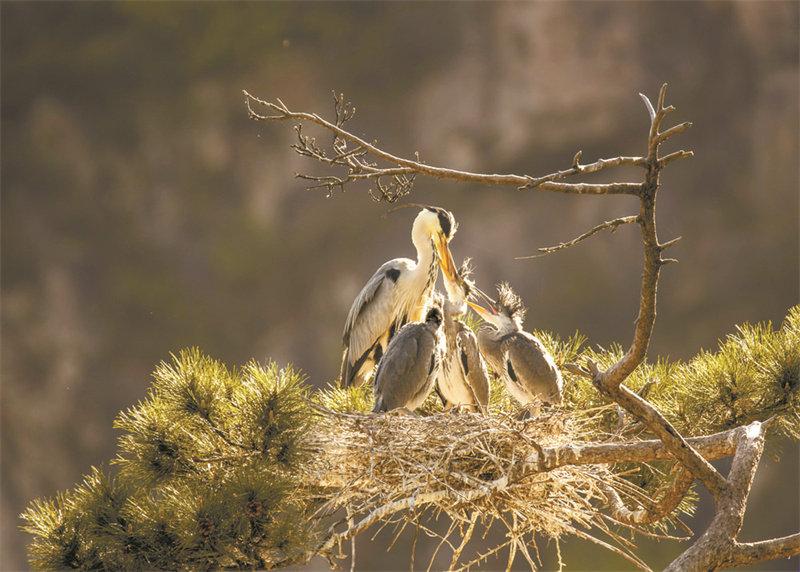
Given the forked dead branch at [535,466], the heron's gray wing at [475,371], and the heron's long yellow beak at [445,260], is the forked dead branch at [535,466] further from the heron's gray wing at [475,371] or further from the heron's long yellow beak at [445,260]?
the heron's long yellow beak at [445,260]

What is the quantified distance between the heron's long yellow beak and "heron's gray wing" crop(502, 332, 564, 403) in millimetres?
541

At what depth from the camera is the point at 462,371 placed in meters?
2.77

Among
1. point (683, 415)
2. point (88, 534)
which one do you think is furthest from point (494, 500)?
point (88, 534)

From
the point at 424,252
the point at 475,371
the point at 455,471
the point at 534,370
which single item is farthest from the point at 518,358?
the point at 424,252

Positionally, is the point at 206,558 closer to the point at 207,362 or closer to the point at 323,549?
the point at 323,549

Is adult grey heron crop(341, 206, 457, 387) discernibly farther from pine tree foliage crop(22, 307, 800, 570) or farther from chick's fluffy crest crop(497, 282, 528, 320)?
pine tree foliage crop(22, 307, 800, 570)

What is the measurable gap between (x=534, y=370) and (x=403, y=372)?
1.10ft

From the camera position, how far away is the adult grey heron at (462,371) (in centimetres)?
276

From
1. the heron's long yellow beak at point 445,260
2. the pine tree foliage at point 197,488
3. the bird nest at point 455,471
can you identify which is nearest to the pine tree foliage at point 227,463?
the pine tree foliage at point 197,488

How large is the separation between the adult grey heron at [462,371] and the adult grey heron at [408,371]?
0.11 meters

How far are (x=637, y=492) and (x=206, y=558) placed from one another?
1.15 meters

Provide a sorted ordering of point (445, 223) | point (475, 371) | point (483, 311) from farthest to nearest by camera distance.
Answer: point (445, 223) < point (483, 311) < point (475, 371)

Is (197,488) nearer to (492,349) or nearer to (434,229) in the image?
(492,349)

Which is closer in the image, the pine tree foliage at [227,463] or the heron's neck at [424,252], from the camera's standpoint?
the pine tree foliage at [227,463]
